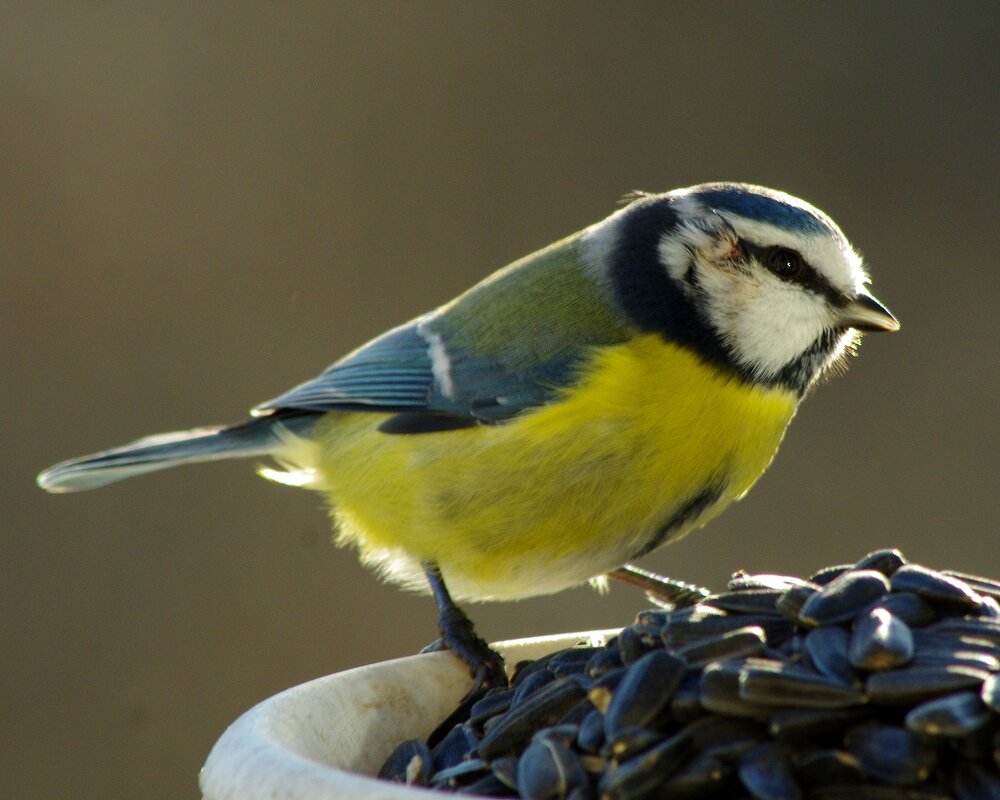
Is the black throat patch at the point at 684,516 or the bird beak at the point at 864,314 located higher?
the bird beak at the point at 864,314

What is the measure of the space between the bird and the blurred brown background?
1.55 metres

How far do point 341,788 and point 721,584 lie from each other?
2540 mm

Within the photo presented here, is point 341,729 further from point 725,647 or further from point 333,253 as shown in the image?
point 333,253

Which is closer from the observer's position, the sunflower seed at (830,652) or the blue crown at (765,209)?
the sunflower seed at (830,652)

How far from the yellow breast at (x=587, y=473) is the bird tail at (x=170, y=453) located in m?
0.48

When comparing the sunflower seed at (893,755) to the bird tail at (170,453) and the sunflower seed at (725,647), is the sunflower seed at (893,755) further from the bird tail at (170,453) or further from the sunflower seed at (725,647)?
the bird tail at (170,453)

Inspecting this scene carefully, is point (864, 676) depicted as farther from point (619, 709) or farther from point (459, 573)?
point (459, 573)

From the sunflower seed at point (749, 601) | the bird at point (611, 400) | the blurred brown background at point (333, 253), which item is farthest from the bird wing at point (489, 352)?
the blurred brown background at point (333, 253)

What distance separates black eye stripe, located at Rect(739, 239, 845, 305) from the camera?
66.1 inches

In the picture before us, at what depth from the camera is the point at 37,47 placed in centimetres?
353

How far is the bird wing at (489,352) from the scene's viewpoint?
1.77 metres

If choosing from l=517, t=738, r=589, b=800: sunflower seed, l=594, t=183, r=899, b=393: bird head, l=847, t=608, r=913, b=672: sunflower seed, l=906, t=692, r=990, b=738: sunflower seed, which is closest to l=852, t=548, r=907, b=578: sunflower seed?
l=847, t=608, r=913, b=672: sunflower seed

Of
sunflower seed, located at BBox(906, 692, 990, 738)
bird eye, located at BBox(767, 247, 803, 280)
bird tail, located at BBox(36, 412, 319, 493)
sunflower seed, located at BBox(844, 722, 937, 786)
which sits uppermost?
bird eye, located at BBox(767, 247, 803, 280)

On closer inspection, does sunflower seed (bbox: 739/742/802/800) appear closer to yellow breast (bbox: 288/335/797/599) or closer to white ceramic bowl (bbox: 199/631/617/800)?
white ceramic bowl (bbox: 199/631/617/800)
